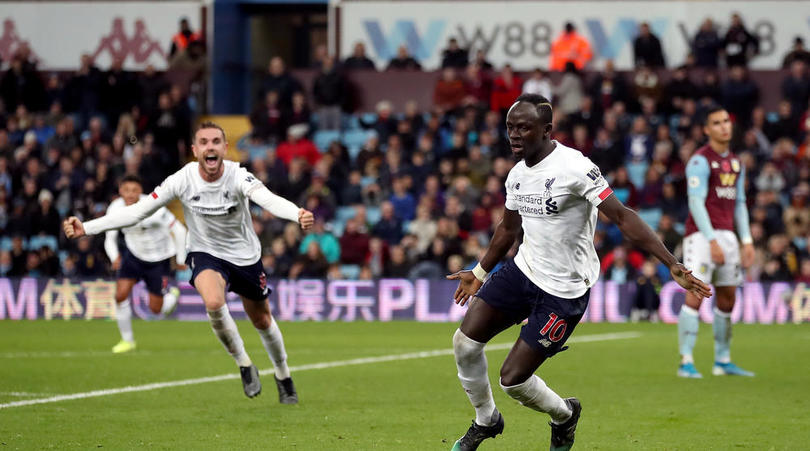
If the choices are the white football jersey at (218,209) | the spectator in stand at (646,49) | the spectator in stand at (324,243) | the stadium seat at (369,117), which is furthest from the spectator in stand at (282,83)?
the white football jersey at (218,209)

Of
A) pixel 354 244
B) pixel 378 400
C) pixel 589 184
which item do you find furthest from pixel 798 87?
pixel 589 184

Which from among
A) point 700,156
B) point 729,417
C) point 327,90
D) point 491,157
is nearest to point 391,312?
point 491,157

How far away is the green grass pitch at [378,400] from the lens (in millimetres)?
9078

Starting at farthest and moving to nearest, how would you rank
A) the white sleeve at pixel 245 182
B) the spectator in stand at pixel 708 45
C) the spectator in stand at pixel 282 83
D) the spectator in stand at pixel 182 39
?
the spectator in stand at pixel 182 39 < the spectator in stand at pixel 282 83 < the spectator in stand at pixel 708 45 < the white sleeve at pixel 245 182

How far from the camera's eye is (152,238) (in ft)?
57.7

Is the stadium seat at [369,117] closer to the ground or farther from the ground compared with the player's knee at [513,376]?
farther from the ground

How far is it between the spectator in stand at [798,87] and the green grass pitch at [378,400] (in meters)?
9.75

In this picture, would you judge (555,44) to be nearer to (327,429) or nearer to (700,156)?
(700,156)

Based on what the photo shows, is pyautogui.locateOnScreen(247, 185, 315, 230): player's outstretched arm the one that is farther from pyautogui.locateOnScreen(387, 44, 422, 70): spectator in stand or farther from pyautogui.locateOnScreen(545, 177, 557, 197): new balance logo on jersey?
pyautogui.locateOnScreen(387, 44, 422, 70): spectator in stand

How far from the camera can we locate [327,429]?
31.4ft

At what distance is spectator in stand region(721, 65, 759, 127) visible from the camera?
2714 cm

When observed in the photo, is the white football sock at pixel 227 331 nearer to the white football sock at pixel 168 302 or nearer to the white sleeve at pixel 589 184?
the white sleeve at pixel 589 184

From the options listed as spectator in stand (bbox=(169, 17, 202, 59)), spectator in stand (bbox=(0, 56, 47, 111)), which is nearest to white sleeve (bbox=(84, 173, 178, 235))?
spectator in stand (bbox=(169, 17, 202, 59))

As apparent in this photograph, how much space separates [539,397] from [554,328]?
A: 447 mm
